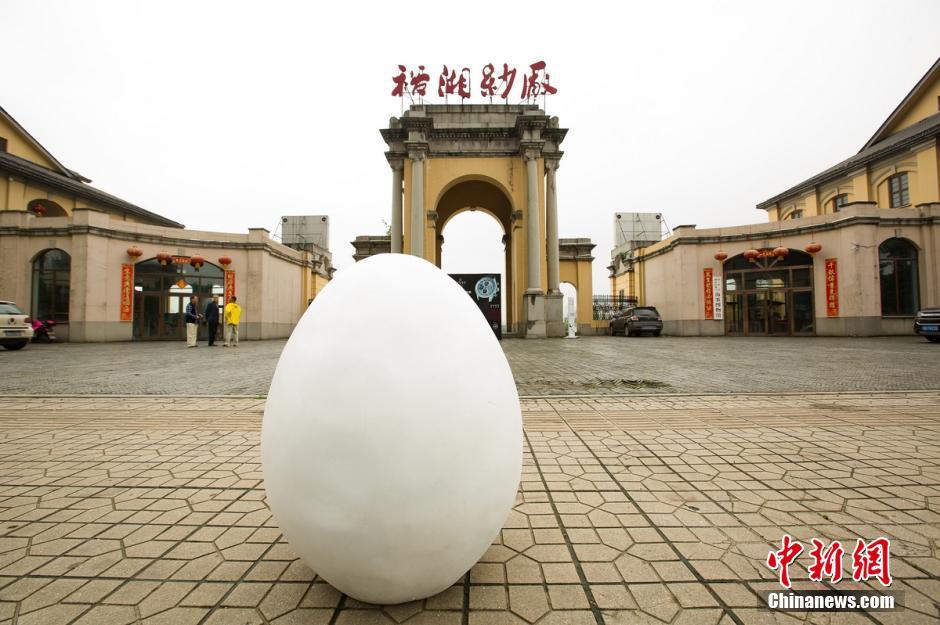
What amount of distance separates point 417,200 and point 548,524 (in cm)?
2144

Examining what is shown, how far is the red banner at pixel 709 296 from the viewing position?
24000 millimetres

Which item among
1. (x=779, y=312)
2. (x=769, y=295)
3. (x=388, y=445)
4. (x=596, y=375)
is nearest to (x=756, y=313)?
(x=779, y=312)

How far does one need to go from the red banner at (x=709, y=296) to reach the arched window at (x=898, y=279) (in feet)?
24.3

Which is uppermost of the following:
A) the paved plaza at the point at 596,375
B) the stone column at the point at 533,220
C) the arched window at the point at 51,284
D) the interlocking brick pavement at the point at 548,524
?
the stone column at the point at 533,220

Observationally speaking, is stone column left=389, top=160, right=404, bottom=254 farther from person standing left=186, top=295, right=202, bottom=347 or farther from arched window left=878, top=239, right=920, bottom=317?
arched window left=878, top=239, right=920, bottom=317

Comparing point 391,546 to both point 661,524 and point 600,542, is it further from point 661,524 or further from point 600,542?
point 661,524

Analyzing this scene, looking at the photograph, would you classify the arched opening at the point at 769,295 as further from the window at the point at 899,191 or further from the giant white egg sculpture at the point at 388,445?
the giant white egg sculpture at the point at 388,445

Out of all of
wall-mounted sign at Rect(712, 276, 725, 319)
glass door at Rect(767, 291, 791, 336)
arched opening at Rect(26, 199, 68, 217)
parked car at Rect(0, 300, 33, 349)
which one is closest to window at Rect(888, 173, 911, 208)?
glass door at Rect(767, 291, 791, 336)

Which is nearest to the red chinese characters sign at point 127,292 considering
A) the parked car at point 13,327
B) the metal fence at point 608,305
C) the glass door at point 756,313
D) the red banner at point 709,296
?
the parked car at point 13,327

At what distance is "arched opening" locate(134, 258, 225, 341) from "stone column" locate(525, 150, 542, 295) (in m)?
17.5

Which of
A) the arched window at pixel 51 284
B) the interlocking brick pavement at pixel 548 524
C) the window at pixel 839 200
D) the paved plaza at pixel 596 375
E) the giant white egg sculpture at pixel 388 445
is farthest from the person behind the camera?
the window at pixel 839 200

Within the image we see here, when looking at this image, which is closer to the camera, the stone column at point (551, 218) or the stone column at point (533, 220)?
the stone column at point (533, 220)

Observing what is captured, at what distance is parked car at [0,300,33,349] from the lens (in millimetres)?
13742

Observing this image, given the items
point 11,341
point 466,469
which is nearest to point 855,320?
point 466,469
